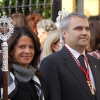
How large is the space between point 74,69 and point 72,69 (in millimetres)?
20

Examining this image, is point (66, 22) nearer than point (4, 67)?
No

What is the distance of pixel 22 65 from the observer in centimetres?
457

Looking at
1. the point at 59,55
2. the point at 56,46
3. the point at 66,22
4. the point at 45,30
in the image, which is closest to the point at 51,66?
the point at 59,55

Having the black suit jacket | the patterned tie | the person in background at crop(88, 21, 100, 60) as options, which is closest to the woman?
the black suit jacket

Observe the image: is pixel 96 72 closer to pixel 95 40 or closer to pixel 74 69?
pixel 74 69

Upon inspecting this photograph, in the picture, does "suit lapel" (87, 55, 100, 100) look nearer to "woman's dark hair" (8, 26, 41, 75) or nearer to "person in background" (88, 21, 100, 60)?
"woman's dark hair" (8, 26, 41, 75)

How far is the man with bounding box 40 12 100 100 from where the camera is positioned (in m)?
4.72

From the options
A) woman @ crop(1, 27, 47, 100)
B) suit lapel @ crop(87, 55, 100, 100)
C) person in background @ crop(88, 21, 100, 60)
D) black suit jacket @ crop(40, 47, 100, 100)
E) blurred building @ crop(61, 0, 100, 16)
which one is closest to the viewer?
woman @ crop(1, 27, 47, 100)

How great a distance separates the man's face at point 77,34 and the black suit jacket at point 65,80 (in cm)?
Result: 16

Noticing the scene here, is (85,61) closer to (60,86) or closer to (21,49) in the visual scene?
(60,86)

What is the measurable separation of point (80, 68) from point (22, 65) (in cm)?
62

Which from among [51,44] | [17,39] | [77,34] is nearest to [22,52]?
[17,39]

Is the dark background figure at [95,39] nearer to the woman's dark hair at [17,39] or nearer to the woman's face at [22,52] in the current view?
the woman's dark hair at [17,39]

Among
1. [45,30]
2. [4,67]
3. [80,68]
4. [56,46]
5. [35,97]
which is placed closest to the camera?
[4,67]
